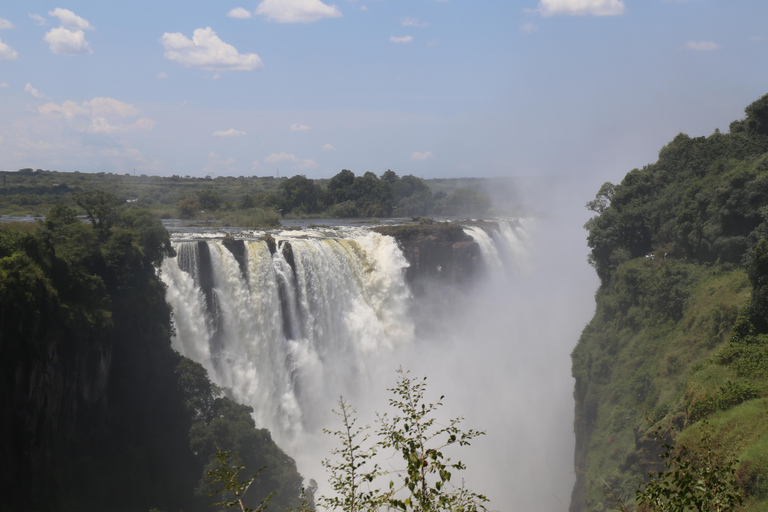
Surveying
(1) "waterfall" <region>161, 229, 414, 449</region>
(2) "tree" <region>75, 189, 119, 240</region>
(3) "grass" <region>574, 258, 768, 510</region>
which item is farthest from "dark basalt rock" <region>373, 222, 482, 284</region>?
(2) "tree" <region>75, 189, 119, 240</region>

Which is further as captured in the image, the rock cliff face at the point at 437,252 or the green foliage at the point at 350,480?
the rock cliff face at the point at 437,252

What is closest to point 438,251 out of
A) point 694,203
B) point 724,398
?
point 694,203

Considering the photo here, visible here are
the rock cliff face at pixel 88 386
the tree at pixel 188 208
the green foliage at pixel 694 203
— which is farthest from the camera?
the tree at pixel 188 208

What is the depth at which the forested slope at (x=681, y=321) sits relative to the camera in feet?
46.2

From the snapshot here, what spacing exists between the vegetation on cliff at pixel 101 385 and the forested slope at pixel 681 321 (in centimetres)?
1224

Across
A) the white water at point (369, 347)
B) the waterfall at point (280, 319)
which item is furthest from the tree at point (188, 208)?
the waterfall at point (280, 319)

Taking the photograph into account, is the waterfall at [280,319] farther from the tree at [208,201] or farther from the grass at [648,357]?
the tree at [208,201]

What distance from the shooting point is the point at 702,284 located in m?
23.5

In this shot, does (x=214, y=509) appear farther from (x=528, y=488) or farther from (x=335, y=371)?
(x=528, y=488)

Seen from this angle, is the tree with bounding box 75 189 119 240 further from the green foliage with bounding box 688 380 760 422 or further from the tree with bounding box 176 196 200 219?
the tree with bounding box 176 196 200 219

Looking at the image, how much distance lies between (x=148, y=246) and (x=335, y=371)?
1133 centimetres

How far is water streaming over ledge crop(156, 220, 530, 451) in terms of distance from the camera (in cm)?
2550

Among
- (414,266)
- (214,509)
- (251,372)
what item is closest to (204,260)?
(251,372)

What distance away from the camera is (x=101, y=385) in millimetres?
19672
